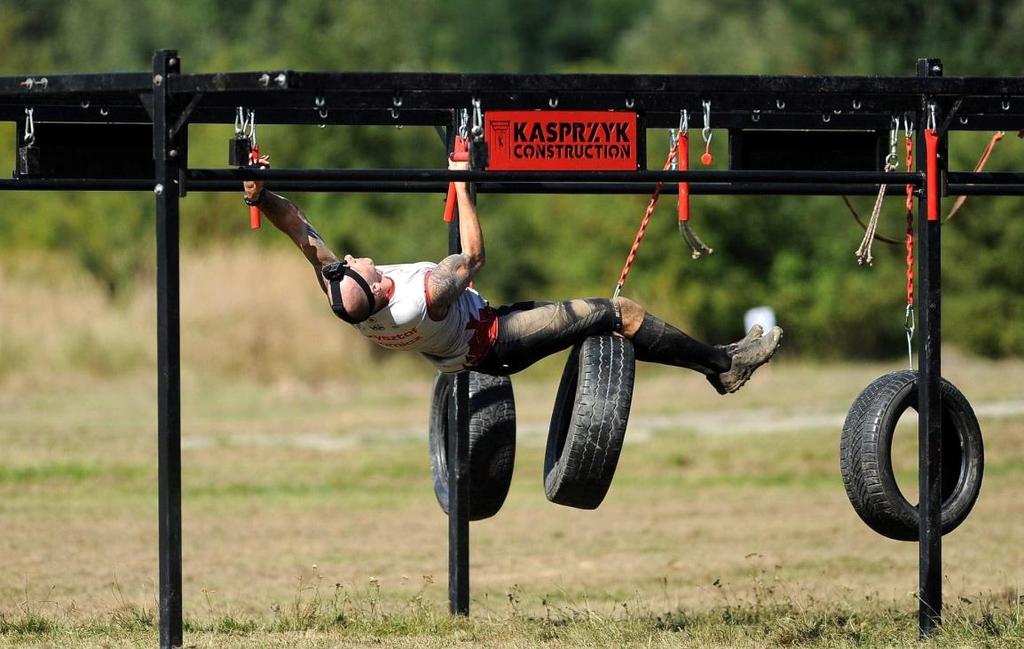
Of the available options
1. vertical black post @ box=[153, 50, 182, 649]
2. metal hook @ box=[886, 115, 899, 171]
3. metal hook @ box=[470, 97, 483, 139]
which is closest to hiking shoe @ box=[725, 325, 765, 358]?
metal hook @ box=[886, 115, 899, 171]

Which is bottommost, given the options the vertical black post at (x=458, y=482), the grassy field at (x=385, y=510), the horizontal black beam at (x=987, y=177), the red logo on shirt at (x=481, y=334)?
the grassy field at (x=385, y=510)

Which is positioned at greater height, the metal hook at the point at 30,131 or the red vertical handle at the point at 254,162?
the metal hook at the point at 30,131

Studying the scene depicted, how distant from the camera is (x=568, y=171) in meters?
8.23

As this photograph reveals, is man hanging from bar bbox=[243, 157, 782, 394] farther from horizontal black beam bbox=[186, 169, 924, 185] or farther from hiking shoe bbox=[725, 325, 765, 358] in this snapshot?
horizontal black beam bbox=[186, 169, 924, 185]

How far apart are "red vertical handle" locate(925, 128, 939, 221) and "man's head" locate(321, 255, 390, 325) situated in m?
2.81

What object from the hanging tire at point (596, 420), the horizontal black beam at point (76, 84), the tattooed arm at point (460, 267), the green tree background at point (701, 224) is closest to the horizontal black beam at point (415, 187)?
the tattooed arm at point (460, 267)

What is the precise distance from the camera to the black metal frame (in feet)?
25.7

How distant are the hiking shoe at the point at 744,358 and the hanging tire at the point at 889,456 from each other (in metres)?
0.54

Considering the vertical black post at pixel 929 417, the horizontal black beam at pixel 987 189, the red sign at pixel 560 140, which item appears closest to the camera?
the red sign at pixel 560 140

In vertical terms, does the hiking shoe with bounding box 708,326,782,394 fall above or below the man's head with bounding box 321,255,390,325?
below

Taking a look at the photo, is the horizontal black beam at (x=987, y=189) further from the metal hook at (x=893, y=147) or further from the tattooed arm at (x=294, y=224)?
the tattooed arm at (x=294, y=224)

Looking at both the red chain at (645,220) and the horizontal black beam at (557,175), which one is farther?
the red chain at (645,220)

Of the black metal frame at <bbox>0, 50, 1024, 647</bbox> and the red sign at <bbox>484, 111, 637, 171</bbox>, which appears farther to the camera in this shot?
the red sign at <bbox>484, 111, 637, 171</bbox>

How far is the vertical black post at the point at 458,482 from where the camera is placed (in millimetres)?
9766
